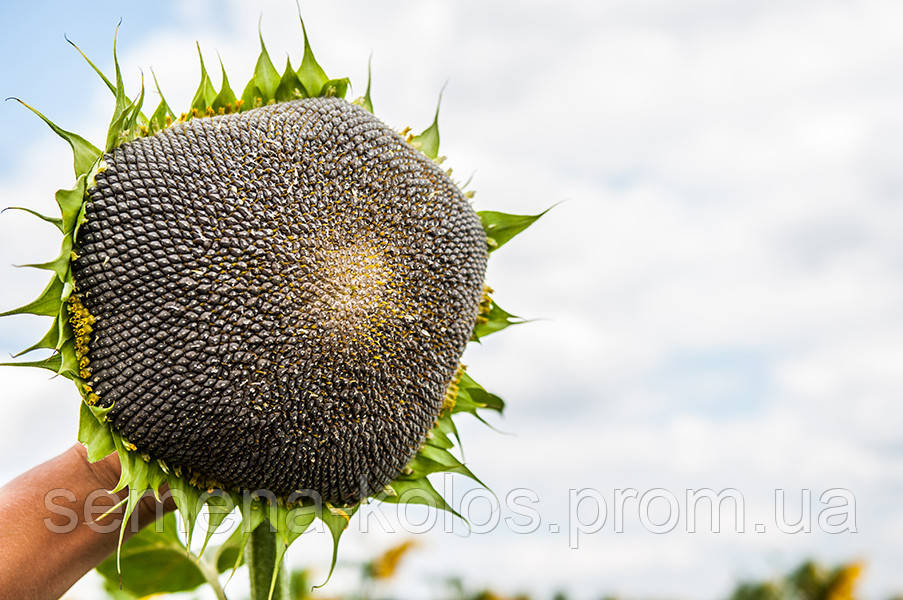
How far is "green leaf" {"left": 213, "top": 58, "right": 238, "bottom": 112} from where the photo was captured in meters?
3.28

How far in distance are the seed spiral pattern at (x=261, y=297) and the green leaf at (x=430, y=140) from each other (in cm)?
A: 49

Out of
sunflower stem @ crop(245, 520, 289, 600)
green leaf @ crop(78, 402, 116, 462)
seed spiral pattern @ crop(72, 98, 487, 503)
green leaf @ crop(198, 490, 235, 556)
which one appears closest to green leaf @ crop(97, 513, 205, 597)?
sunflower stem @ crop(245, 520, 289, 600)

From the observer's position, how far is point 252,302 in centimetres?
269

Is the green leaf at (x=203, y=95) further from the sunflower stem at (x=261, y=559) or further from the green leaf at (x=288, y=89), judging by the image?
the sunflower stem at (x=261, y=559)

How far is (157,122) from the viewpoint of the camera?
311cm

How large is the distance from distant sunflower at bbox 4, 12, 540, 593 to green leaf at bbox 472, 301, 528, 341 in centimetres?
49

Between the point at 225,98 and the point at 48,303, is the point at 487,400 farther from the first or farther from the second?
the point at 48,303

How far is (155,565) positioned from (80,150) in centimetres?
243

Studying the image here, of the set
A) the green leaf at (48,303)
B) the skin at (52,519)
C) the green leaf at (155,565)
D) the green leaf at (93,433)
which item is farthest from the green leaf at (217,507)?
the green leaf at (155,565)

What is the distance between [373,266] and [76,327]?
991mm

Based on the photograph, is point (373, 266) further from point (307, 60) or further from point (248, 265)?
point (307, 60)

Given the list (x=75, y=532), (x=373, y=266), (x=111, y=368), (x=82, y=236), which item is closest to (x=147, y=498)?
(x=75, y=532)

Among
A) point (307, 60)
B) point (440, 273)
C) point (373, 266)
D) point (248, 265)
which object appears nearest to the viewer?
point (248, 265)

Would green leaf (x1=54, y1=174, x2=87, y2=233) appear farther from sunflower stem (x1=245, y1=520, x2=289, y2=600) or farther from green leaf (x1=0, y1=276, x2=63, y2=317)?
sunflower stem (x1=245, y1=520, x2=289, y2=600)
